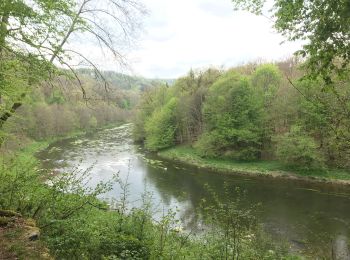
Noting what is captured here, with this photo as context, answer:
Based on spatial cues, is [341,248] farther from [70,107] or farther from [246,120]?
[70,107]

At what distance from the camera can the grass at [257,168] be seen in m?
32.6

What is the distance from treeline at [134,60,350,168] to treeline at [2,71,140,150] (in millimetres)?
8915

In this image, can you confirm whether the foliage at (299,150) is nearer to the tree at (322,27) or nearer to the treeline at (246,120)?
the treeline at (246,120)

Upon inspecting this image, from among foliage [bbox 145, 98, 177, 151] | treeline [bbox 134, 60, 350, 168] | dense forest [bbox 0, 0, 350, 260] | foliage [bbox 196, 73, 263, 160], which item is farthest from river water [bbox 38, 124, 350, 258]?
foliage [bbox 145, 98, 177, 151]

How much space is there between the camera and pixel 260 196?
2606 cm

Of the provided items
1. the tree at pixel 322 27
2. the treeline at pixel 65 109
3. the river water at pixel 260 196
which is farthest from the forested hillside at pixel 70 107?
the tree at pixel 322 27

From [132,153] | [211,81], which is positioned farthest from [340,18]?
[211,81]

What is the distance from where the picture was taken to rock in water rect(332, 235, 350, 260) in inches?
598

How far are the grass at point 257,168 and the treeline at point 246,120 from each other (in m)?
0.75

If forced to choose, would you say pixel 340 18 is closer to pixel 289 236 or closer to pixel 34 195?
pixel 34 195

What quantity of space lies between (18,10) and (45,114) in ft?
184

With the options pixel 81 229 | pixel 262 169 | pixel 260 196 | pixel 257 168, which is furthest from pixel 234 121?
pixel 81 229

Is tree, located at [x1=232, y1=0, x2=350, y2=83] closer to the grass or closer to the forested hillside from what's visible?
the forested hillside

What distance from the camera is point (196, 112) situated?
4975cm
